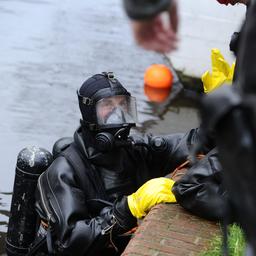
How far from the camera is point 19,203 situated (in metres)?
4.71

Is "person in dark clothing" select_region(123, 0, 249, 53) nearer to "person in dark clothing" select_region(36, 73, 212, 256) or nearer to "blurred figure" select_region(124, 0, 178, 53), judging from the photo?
"blurred figure" select_region(124, 0, 178, 53)

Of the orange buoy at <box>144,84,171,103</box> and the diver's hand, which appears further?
the orange buoy at <box>144,84,171,103</box>

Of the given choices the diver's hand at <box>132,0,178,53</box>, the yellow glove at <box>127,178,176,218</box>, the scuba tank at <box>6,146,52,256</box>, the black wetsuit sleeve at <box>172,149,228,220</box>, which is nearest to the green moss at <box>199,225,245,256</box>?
the black wetsuit sleeve at <box>172,149,228,220</box>

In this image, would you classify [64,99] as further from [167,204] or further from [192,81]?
[167,204]

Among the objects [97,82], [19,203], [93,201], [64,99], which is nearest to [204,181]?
[93,201]

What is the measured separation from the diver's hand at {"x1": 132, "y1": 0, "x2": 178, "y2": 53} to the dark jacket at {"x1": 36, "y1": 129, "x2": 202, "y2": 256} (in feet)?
8.05

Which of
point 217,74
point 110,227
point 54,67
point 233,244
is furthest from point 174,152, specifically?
point 54,67

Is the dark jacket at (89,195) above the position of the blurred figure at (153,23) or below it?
below

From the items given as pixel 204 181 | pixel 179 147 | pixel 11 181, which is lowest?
pixel 11 181

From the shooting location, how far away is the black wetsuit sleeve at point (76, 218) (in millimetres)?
4184

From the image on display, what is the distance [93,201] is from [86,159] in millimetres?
245

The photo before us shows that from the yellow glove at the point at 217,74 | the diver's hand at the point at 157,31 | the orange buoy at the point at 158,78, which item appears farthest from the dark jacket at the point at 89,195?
the orange buoy at the point at 158,78

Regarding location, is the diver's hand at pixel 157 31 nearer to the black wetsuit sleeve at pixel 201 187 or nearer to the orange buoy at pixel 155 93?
the black wetsuit sleeve at pixel 201 187

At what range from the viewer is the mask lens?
14.5ft
